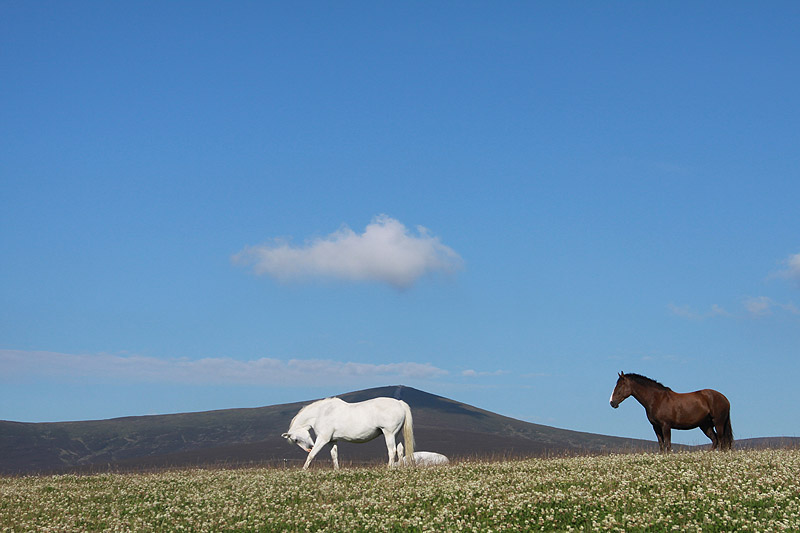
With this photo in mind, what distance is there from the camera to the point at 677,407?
93.4 feet

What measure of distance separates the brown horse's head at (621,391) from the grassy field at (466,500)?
18.8 ft

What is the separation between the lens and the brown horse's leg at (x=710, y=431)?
29.0 metres

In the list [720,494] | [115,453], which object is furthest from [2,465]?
[720,494]

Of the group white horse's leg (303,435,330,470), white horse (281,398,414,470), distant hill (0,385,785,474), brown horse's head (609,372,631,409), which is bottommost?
distant hill (0,385,785,474)

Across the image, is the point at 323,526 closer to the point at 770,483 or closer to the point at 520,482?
the point at 520,482

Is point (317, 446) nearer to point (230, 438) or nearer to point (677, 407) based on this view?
point (677, 407)

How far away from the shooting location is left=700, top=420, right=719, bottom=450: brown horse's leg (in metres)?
29.0

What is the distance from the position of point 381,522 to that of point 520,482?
487 centimetres

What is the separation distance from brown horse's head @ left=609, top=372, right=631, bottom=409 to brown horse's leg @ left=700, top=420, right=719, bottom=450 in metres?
3.21

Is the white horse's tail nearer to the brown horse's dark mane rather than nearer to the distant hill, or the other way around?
the brown horse's dark mane

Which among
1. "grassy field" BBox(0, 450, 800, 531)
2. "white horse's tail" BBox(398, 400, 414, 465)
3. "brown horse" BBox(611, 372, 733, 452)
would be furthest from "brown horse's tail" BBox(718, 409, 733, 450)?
"white horse's tail" BBox(398, 400, 414, 465)

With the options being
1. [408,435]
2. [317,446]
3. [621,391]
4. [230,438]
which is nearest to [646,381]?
[621,391]

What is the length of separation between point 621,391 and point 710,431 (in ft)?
13.0

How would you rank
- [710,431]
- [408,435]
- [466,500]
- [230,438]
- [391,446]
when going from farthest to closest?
1. [230,438]
2. [710,431]
3. [408,435]
4. [391,446]
5. [466,500]
